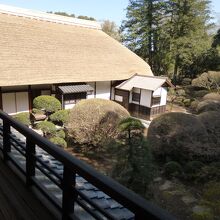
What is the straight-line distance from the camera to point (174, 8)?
25000 mm

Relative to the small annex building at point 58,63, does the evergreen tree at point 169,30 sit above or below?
above

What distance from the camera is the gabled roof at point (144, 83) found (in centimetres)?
1570

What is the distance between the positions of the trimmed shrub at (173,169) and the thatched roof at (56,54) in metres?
7.67

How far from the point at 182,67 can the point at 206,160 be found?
21131mm

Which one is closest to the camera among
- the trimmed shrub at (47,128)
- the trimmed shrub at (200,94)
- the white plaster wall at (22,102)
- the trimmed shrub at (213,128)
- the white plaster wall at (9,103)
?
the trimmed shrub at (213,128)

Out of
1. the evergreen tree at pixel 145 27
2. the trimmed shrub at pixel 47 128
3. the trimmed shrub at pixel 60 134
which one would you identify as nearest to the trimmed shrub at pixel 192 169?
the trimmed shrub at pixel 60 134

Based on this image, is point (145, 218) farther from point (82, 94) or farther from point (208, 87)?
point (208, 87)

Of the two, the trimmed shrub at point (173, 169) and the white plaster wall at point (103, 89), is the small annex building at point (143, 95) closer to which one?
the white plaster wall at point (103, 89)

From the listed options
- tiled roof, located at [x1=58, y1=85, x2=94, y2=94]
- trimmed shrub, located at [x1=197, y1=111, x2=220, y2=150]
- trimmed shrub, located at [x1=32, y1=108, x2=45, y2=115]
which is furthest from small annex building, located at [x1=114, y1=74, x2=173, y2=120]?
trimmed shrub, located at [x1=32, y1=108, x2=45, y2=115]

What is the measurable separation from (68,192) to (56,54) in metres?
13.8

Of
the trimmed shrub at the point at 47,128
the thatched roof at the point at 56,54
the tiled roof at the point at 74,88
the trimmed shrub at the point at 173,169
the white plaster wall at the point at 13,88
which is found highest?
the thatched roof at the point at 56,54

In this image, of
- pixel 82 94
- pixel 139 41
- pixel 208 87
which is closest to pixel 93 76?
pixel 82 94

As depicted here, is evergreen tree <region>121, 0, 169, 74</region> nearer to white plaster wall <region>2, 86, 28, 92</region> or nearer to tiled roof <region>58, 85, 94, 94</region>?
tiled roof <region>58, 85, 94, 94</region>

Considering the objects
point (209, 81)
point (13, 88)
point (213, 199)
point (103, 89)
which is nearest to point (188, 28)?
point (209, 81)
